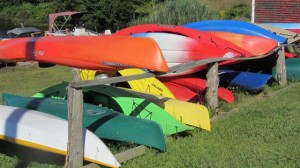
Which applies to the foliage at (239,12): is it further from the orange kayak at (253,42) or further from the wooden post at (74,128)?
the wooden post at (74,128)

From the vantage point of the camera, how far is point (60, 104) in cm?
645

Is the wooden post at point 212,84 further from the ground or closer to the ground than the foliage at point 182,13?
further from the ground

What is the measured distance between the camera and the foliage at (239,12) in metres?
33.8

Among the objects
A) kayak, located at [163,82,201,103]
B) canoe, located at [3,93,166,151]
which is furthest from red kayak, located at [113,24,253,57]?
canoe, located at [3,93,166,151]

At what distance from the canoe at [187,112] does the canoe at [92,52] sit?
964 millimetres

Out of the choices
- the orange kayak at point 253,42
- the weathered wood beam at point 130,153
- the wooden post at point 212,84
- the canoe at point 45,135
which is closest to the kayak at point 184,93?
the wooden post at point 212,84

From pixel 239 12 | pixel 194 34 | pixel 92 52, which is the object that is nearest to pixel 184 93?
pixel 194 34

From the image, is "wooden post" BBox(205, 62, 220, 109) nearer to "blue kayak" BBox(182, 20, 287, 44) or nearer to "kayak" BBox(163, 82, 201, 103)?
"kayak" BBox(163, 82, 201, 103)

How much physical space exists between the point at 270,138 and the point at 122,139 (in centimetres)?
184

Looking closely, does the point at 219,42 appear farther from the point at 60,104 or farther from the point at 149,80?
the point at 60,104

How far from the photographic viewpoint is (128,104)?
658 centimetres

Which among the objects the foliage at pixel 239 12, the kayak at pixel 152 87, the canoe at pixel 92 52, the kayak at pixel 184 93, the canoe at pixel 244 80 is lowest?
the foliage at pixel 239 12

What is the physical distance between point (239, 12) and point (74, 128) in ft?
105

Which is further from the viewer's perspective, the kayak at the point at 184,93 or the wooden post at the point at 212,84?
the kayak at the point at 184,93
